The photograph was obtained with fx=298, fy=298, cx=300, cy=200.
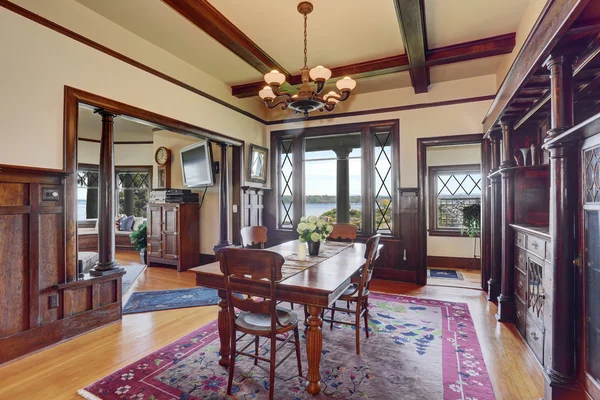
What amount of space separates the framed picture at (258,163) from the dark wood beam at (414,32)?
2.70 metres

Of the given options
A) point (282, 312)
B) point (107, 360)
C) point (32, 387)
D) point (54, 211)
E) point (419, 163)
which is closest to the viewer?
point (32, 387)

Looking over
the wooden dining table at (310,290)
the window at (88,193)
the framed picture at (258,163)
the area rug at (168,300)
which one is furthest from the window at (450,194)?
the window at (88,193)

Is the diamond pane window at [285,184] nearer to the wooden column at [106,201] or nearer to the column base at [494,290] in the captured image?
the wooden column at [106,201]

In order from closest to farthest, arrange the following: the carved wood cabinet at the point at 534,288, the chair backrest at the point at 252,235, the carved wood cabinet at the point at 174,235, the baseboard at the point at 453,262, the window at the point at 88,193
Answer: the carved wood cabinet at the point at 534,288 < the chair backrest at the point at 252,235 < the carved wood cabinet at the point at 174,235 < the baseboard at the point at 453,262 < the window at the point at 88,193

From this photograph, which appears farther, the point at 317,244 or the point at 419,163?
the point at 419,163

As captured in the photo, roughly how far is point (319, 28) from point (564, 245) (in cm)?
288

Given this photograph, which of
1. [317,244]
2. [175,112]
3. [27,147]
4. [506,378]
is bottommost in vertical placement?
[506,378]

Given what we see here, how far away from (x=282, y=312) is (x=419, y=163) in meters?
3.44

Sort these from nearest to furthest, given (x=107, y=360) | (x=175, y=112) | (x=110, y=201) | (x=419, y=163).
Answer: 1. (x=107, y=360)
2. (x=110, y=201)
3. (x=175, y=112)
4. (x=419, y=163)

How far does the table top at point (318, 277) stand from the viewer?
182 centimetres

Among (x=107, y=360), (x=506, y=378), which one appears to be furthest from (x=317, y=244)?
(x=107, y=360)

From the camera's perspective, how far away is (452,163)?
585cm

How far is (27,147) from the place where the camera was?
2.42 metres

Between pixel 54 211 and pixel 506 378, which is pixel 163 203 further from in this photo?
pixel 506 378
